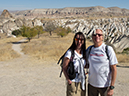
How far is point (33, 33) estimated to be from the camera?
20.9 meters

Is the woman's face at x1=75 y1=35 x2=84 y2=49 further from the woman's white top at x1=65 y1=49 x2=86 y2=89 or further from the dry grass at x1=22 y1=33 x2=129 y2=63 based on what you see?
the dry grass at x1=22 y1=33 x2=129 y2=63

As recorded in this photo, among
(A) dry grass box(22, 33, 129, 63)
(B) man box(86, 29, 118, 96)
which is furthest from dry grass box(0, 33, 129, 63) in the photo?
(B) man box(86, 29, 118, 96)

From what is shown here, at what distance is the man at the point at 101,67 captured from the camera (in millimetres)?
2021

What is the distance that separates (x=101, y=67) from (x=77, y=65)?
0.37 m

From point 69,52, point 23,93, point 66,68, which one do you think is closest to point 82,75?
point 66,68

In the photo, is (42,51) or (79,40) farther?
(42,51)

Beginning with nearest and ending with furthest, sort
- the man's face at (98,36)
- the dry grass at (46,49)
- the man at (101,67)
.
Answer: the man at (101,67) → the man's face at (98,36) → the dry grass at (46,49)

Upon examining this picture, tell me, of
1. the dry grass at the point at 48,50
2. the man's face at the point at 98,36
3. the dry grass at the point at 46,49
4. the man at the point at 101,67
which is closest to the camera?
the man at the point at 101,67

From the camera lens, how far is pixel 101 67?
6.72 feet

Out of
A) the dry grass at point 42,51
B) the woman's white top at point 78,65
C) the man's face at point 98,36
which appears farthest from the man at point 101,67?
the dry grass at point 42,51

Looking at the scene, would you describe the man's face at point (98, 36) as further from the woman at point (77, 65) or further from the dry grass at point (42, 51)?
the dry grass at point (42, 51)

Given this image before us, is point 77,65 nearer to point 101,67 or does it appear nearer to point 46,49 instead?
point 101,67

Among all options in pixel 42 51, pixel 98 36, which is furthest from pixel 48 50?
pixel 98 36

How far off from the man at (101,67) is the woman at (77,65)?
0.44 feet
